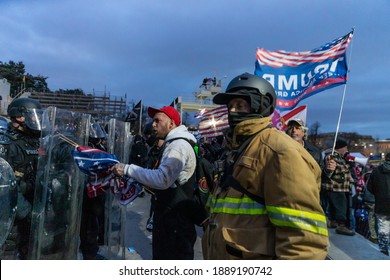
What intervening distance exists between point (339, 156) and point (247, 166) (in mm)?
5274

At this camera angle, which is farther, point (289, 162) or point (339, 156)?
point (339, 156)

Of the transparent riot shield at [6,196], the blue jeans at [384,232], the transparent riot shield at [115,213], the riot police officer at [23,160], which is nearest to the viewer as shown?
the transparent riot shield at [6,196]

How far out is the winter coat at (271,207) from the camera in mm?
1569

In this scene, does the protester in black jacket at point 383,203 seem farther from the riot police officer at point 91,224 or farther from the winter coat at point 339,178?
the riot police officer at point 91,224

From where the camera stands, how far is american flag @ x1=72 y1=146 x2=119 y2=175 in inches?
125

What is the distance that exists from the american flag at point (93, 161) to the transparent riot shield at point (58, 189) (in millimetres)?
262

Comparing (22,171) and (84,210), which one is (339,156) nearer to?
(84,210)

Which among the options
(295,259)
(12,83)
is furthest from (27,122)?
(12,83)

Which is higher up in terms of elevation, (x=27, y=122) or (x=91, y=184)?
(x=27, y=122)

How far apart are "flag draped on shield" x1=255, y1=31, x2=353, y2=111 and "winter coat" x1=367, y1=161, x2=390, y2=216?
5.26 ft

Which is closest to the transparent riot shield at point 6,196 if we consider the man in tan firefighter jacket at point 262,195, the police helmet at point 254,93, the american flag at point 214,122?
the man in tan firefighter jacket at point 262,195

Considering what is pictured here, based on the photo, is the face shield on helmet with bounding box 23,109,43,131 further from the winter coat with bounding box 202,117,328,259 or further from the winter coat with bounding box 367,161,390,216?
the winter coat with bounding box 367,161,390,216

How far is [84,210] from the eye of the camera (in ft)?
15.5
